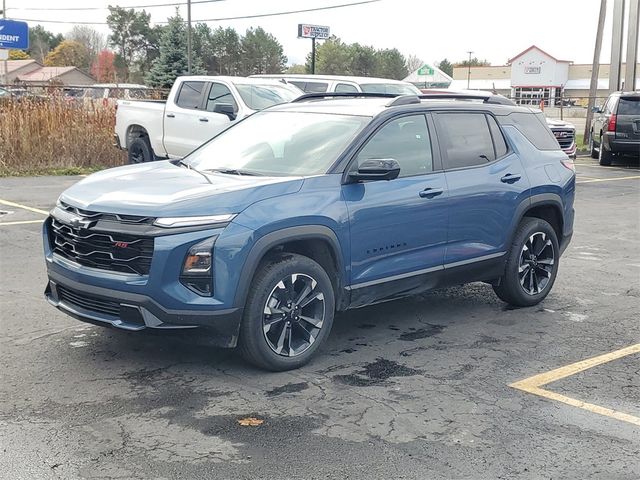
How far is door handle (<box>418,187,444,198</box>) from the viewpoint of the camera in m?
5.96

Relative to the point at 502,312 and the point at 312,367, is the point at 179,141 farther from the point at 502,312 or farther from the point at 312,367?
the point at 312,367

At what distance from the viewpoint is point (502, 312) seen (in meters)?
6.93

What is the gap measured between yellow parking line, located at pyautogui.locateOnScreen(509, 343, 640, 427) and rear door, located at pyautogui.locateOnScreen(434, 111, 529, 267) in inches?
48.9

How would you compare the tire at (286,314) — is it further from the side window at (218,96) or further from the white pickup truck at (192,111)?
the side window at (218,96)

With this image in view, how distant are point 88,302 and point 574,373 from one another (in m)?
3.17

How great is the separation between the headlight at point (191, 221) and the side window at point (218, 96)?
917cm

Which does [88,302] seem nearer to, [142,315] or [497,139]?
[142,315]

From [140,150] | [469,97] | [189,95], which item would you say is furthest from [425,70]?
[469,97]

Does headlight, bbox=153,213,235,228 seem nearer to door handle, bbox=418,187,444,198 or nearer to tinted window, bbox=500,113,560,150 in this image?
door handle, bbox=418,187,444,198

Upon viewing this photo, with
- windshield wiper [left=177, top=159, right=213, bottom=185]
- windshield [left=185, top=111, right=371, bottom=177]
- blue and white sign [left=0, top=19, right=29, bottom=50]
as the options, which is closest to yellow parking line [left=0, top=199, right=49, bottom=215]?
windshield wiper [left=177, top=159, right=213, bottom=185]

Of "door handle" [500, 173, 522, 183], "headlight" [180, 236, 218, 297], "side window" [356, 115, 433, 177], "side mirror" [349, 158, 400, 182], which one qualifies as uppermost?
"side window" [356, 115, 433, 177]

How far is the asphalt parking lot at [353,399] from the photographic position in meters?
3.94

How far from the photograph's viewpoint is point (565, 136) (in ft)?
65.2

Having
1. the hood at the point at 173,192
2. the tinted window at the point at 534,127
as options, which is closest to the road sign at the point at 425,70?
the tinted window at the point at 534,127
